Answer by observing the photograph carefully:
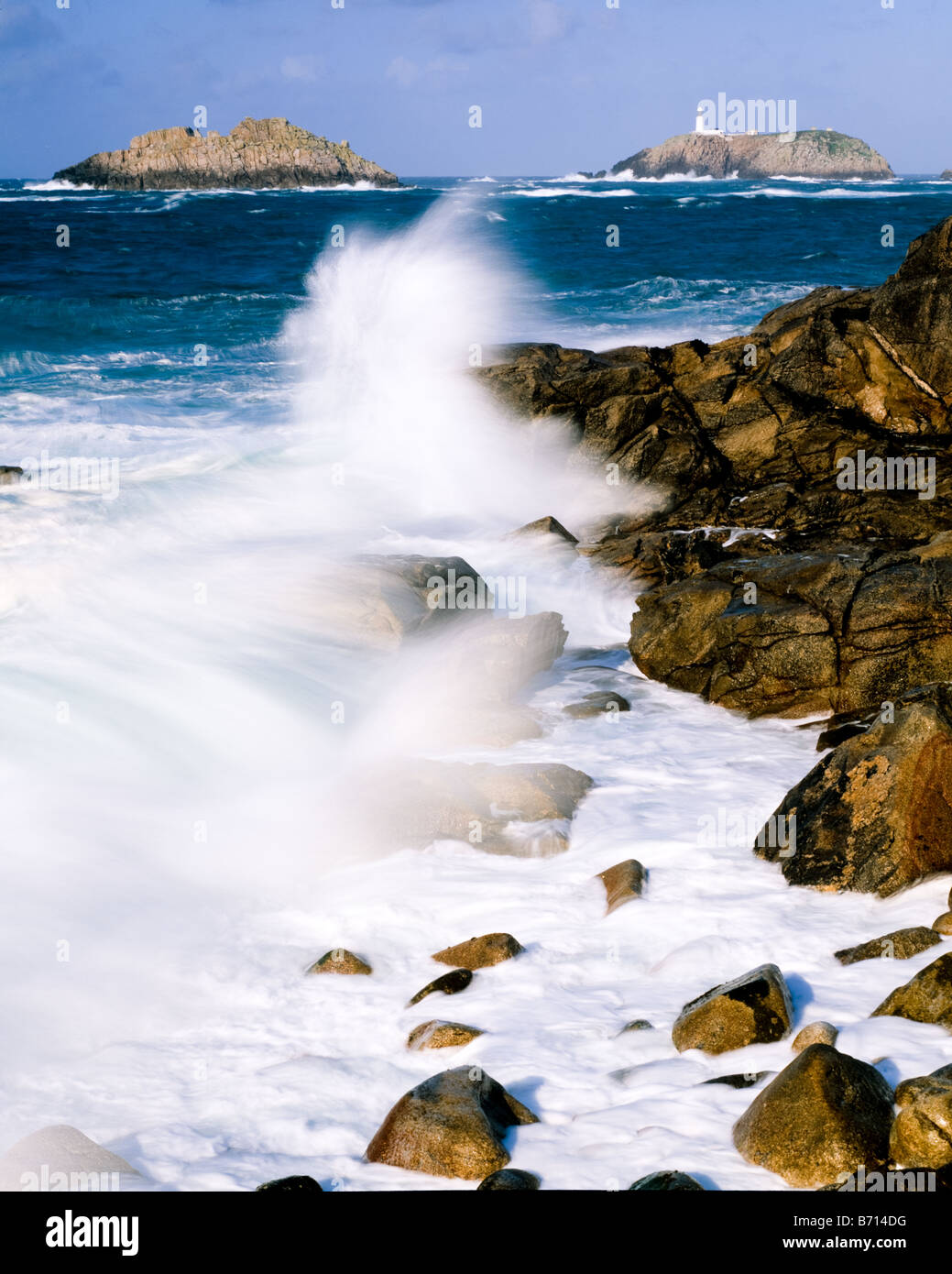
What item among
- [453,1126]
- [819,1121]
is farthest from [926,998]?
[453,1126]

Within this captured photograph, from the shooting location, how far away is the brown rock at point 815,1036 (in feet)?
14.8

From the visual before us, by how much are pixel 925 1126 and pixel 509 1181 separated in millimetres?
1431

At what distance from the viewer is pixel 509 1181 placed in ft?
13.0

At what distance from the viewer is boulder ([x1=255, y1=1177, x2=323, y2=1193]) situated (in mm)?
3998

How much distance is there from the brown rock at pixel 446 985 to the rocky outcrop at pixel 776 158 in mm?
173686

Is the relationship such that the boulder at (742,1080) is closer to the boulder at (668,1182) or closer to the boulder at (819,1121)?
the boulder at (819,1121)

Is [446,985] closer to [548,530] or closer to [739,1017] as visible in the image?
[739,1017]

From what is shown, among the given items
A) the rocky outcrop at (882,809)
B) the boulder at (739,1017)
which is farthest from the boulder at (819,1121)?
the rocky outcrop at (882,809)

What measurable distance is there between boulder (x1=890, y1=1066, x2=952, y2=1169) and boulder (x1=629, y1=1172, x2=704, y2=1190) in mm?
683

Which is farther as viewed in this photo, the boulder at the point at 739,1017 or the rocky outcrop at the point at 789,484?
the rocky outcrop at the point at 789,484

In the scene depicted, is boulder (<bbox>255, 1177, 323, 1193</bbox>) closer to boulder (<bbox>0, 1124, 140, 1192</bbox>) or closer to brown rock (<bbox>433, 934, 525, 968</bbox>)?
boulder (<bbox>0, 1124, 140, 1192</bbox>)

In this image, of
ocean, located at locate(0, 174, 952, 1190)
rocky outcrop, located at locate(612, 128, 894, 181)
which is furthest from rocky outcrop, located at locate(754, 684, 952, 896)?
rocky outcrop, located at locate(612, 128, 894, 181)

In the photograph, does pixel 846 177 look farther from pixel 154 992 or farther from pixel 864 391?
pixel 154 992
